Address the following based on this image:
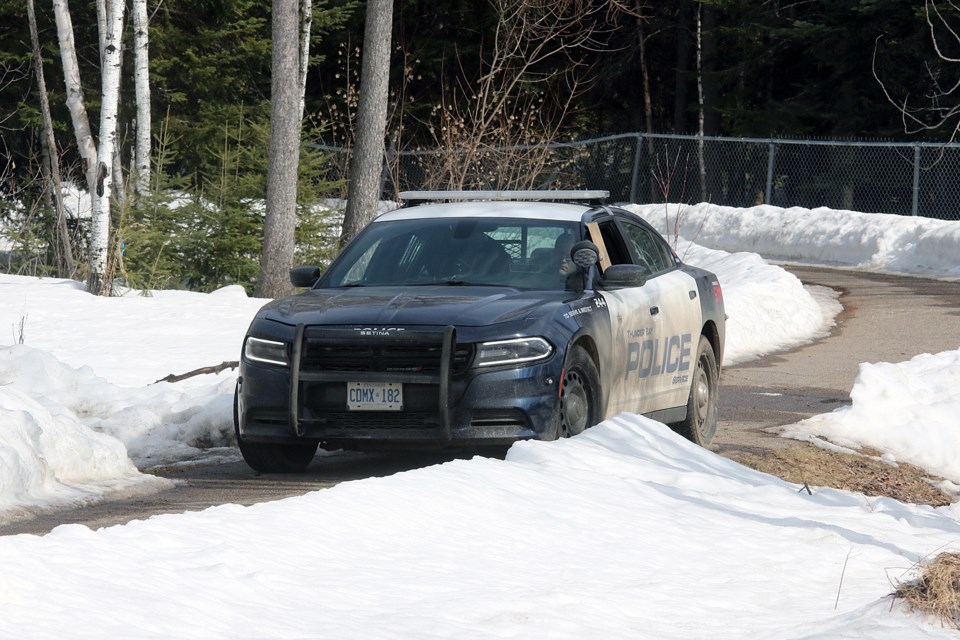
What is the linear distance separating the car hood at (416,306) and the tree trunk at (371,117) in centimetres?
1151

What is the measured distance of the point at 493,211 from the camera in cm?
960

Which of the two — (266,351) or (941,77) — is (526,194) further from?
(941,77)

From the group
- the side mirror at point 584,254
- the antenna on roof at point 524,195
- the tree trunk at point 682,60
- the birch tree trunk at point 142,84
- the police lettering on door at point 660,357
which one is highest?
the tree trunk at point 682,60

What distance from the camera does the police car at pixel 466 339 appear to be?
7965 millimetres

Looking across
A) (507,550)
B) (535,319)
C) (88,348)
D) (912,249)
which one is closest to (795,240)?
(912,249)

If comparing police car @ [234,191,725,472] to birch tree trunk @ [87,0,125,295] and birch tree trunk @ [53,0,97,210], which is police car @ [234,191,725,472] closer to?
birch tree trunk @ [87,0,125,295]

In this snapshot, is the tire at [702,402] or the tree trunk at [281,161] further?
the tree trunk at [281,161]

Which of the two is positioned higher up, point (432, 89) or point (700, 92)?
point (700, 92)

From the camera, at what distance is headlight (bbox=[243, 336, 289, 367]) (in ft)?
27.1

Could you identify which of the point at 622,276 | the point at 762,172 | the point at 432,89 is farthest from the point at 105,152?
the point at 432,89

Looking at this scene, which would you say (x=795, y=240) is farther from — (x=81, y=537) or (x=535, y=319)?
(x=81, y=537)

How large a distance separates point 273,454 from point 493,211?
2.13 meters

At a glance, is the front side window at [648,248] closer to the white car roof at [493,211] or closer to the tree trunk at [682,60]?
the white car roof at [493,211]

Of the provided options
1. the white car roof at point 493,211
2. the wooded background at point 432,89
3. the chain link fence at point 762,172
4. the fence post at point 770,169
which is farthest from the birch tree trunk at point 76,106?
the fence post at point 770,169
